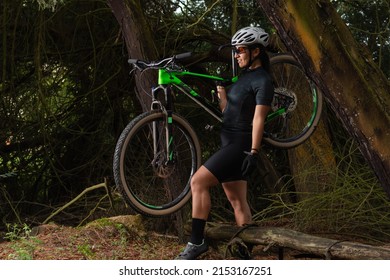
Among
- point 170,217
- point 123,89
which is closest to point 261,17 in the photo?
point 123,89

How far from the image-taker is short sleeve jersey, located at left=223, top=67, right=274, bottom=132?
5.15 metres

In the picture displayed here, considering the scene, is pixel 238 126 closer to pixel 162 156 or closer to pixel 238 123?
pixel 238 123

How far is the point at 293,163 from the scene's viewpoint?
25.4ft

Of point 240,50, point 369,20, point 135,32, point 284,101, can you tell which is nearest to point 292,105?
point 284,101

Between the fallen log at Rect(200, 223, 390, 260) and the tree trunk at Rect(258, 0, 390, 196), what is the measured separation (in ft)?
1.54

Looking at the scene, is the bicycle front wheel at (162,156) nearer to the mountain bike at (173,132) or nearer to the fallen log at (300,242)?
the mountain bike at (173,132)

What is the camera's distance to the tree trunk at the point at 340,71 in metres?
4.77

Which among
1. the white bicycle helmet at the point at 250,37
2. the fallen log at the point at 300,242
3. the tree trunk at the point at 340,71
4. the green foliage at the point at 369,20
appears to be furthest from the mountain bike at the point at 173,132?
the green foliage at the point at 369,20

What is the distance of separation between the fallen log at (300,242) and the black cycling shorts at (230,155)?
635 mm

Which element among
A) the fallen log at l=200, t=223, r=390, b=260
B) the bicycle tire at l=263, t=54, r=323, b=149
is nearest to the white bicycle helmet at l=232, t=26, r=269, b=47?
the bicycle tire at l=263, t=54, r=323, b=149

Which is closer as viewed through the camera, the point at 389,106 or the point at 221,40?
the point at 389,106

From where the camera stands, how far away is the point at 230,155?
17.1 ft
